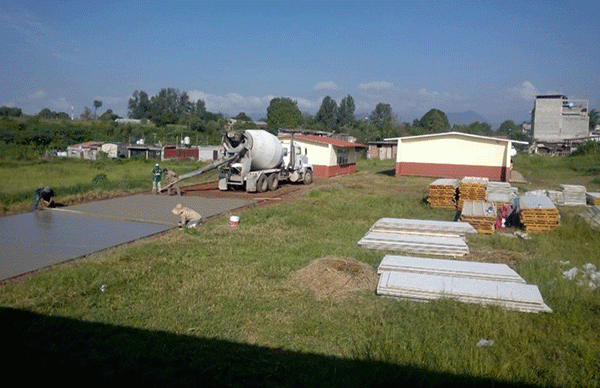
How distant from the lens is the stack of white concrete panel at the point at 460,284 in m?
7.85

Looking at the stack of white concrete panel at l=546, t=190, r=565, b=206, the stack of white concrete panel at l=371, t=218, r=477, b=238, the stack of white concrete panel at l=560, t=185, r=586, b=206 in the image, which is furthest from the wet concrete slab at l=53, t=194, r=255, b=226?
the stack of white concrete panel at l=560, t=185, r=586, b=206

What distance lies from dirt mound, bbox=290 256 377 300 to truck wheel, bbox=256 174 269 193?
15.1 meters

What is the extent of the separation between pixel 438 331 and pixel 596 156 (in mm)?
50651

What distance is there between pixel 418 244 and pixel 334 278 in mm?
3942

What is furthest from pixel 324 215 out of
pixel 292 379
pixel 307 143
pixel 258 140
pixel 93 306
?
pixel 307 143

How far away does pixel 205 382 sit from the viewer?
18.0 feet

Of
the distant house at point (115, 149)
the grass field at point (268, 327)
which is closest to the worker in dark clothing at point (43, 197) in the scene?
the grass field at point (268, 327)

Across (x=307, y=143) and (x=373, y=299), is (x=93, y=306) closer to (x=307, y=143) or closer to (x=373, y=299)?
(x=373, y=299)

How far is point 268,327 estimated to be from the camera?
7109 mm

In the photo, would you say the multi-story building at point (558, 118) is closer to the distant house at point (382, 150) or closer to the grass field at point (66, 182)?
the distant house at point (382, 150)

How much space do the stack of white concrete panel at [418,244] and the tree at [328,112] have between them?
110498mm

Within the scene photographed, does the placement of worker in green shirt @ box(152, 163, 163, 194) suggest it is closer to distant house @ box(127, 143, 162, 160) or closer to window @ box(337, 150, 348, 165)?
window @ box(337, 150, 348, 165)

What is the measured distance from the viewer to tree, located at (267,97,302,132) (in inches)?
4072

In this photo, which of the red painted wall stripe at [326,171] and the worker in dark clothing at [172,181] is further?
the red painted wall stripe at [326,171]
